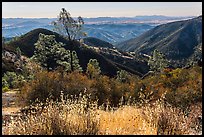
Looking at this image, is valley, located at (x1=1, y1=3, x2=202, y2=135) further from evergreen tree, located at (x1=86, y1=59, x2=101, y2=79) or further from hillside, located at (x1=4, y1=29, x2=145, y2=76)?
hillside, located at (x1=4, y1=29, x2=145, y2=76)

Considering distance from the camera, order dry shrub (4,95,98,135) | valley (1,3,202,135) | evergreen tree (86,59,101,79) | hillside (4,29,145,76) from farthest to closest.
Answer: hillside (4,29,145,76) → evergreen tree (86,59,101,79) → valley (1,3,202,135) → dry shrub (4,95,98,135)

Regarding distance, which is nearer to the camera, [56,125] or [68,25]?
[56,125]

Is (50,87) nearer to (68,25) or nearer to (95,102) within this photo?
(95,102)

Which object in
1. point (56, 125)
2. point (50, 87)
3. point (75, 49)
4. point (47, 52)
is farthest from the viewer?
point (75, 49)

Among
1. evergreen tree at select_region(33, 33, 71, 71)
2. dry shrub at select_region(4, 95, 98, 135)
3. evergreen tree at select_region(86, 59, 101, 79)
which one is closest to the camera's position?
dry shrub at select_region(4, 95, 98, 135)

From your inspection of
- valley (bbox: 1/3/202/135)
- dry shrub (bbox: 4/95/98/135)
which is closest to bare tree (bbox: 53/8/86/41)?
valley (bbox: 1/3/202/135)

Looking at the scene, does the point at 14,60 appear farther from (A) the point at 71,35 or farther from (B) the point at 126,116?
(B) the point at 126,116

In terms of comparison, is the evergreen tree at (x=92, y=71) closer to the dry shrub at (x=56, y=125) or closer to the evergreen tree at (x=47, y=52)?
the evergreen tree at (x=47, y=52)

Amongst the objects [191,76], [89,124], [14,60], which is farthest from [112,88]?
[14,60]

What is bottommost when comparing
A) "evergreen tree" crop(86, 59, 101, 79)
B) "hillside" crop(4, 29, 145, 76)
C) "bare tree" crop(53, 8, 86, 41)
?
"hillside" crop(4, 29, 145, 76)

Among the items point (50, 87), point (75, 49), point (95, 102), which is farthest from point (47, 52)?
point (75, 49)

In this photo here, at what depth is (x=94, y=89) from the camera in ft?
46.6

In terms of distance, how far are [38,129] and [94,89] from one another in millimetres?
9230

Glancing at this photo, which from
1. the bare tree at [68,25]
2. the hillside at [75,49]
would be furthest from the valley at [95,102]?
the hillside at [75,49]
